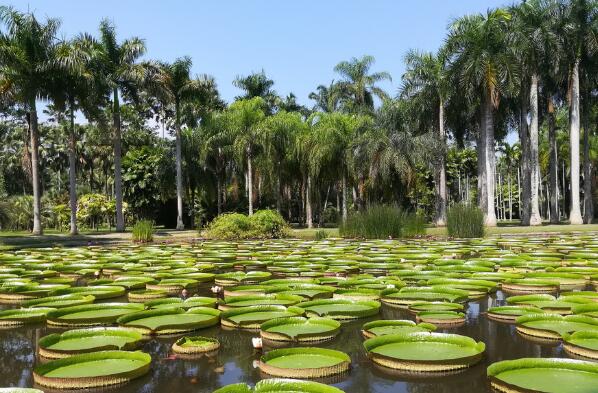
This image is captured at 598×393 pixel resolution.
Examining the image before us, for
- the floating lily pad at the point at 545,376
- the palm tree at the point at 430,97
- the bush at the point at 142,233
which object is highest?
the palm tree at the point at 430,97

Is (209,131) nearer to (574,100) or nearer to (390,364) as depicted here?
(574,100)

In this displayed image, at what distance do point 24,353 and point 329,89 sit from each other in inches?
1702

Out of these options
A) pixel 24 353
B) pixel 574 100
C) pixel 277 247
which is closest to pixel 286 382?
pixel 24 353

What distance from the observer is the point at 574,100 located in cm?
2797

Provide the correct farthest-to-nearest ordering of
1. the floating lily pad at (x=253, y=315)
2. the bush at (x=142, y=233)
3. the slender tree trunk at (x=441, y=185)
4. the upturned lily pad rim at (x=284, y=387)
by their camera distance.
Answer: the slender tree trunk at (x=441, y=185) < the bush at (x=142, y=233) < the floating lily pad at (x=253, y=315) < the upturned lily pad rim at (x=284, y=387)

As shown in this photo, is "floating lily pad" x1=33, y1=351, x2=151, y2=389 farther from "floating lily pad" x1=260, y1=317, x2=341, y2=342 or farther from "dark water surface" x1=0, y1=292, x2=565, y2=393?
"floating lily pad" x1=260, y1=317, x2=341, y2=342

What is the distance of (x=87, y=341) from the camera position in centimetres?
489

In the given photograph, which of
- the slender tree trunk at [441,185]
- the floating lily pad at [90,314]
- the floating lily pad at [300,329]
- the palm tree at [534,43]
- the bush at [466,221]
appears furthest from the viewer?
the slender tree trunk at [441,185]

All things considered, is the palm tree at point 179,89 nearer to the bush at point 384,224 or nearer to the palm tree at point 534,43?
the bush at point 384,224

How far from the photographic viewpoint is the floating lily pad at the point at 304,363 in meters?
3.88

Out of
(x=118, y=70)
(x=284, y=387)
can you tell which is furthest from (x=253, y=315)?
(x=118, y=70)

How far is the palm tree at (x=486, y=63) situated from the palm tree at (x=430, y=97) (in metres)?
1.89

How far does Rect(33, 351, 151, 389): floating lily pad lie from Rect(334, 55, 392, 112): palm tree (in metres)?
39.0

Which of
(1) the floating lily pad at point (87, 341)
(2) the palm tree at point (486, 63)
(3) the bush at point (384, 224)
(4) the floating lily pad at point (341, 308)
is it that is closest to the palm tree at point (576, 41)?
(2) the palm tree at point (486, 63)
